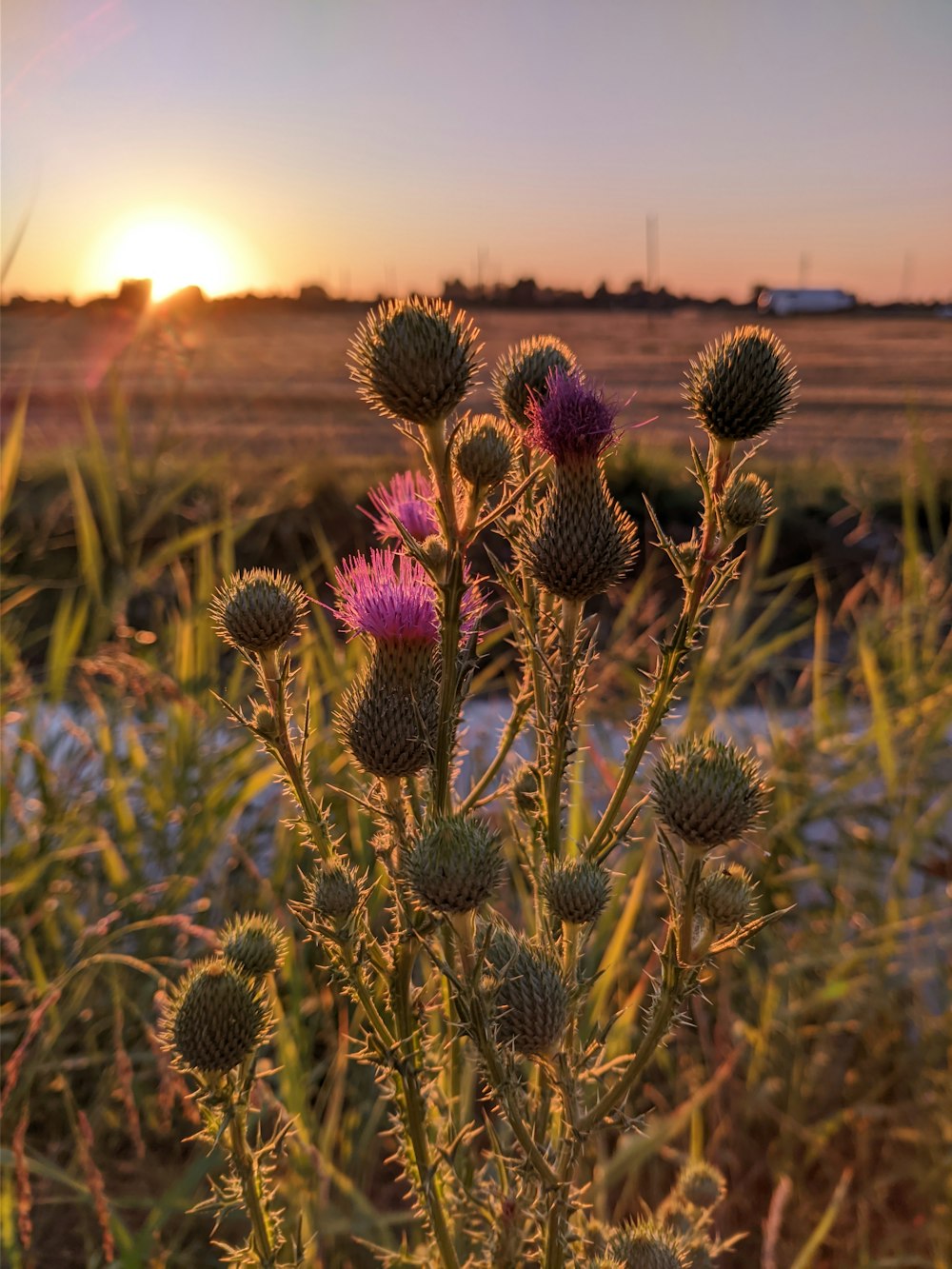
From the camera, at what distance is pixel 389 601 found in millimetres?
1003

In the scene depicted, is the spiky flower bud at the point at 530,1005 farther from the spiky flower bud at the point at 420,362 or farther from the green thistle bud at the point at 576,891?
the spiky flower bud at the point at 420,362

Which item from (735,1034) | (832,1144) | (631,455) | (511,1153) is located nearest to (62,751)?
(735,1034)

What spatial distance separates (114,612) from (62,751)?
0.87m

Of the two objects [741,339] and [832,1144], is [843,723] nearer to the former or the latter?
[832,1144]

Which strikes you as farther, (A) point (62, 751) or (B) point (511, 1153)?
(A) point (62, 751)

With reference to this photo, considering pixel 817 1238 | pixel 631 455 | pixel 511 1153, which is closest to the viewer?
pixel 511 1153

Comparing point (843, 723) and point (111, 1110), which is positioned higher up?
point (843, 723)

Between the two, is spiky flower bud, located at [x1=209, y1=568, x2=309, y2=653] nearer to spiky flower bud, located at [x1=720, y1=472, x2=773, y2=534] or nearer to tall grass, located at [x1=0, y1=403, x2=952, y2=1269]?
spiky flower bud, located at [x1=720, y1=472, x2=773, y2=534]

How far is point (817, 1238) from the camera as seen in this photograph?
1581mm

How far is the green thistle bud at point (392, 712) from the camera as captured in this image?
0.88m

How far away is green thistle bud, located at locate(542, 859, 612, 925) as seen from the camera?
2.75 ft

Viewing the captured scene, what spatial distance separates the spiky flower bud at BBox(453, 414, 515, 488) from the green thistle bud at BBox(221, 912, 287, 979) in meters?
0.53

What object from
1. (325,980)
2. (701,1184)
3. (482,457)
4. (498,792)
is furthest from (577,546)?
(325,980)

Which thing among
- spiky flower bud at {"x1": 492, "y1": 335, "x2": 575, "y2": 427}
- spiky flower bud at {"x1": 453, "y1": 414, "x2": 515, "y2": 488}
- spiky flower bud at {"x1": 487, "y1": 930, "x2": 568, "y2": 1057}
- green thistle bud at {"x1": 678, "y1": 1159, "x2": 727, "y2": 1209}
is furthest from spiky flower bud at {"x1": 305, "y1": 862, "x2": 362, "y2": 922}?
green thistle bud at {"x1": 678, "y1": 1159, "x2": 727, "y2": 1209}
